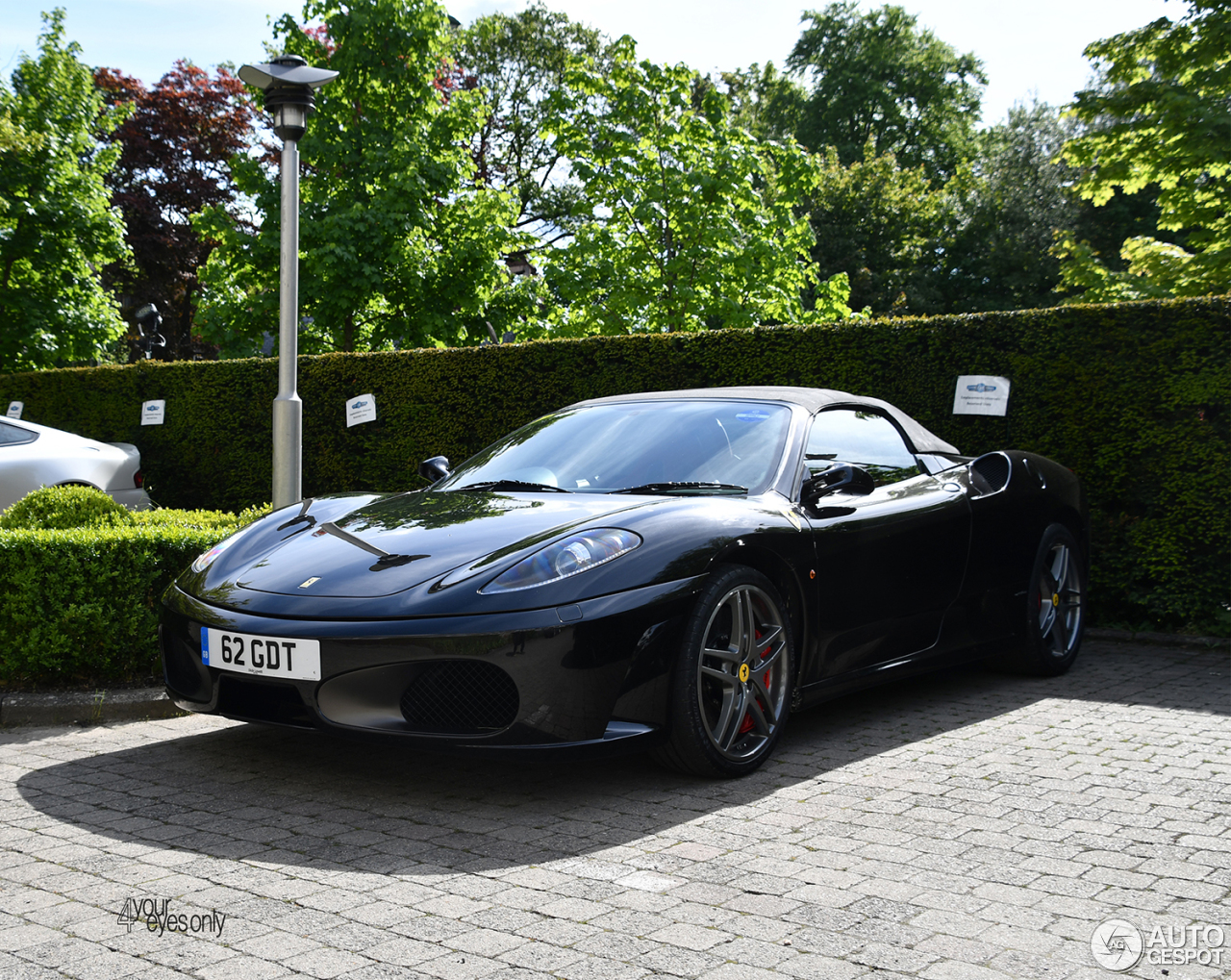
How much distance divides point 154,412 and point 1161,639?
10.9 m

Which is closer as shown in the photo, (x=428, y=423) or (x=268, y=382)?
(x=428, y=423)

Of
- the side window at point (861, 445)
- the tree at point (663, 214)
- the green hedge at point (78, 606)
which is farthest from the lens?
the tree at point (663, 214)

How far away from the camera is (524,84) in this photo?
35.0 meters

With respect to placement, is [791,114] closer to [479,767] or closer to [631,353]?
[631,353]

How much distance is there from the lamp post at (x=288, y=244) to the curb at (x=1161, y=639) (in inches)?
206

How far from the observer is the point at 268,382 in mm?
12867

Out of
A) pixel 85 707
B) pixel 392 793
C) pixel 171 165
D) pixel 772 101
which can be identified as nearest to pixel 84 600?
pixel 85 707

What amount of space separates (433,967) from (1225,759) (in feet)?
11.0

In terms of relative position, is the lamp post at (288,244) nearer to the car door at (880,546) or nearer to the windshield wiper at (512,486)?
the windshield wiper at (512,486)

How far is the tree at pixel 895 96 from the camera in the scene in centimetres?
4503

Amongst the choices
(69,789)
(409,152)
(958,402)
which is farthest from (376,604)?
(409,152)

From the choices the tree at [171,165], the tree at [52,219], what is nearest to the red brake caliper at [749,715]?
the tree at [52,219]

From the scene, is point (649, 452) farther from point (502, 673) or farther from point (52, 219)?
point (52, 219)

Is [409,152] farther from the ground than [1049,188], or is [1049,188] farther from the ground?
[1049,188]
